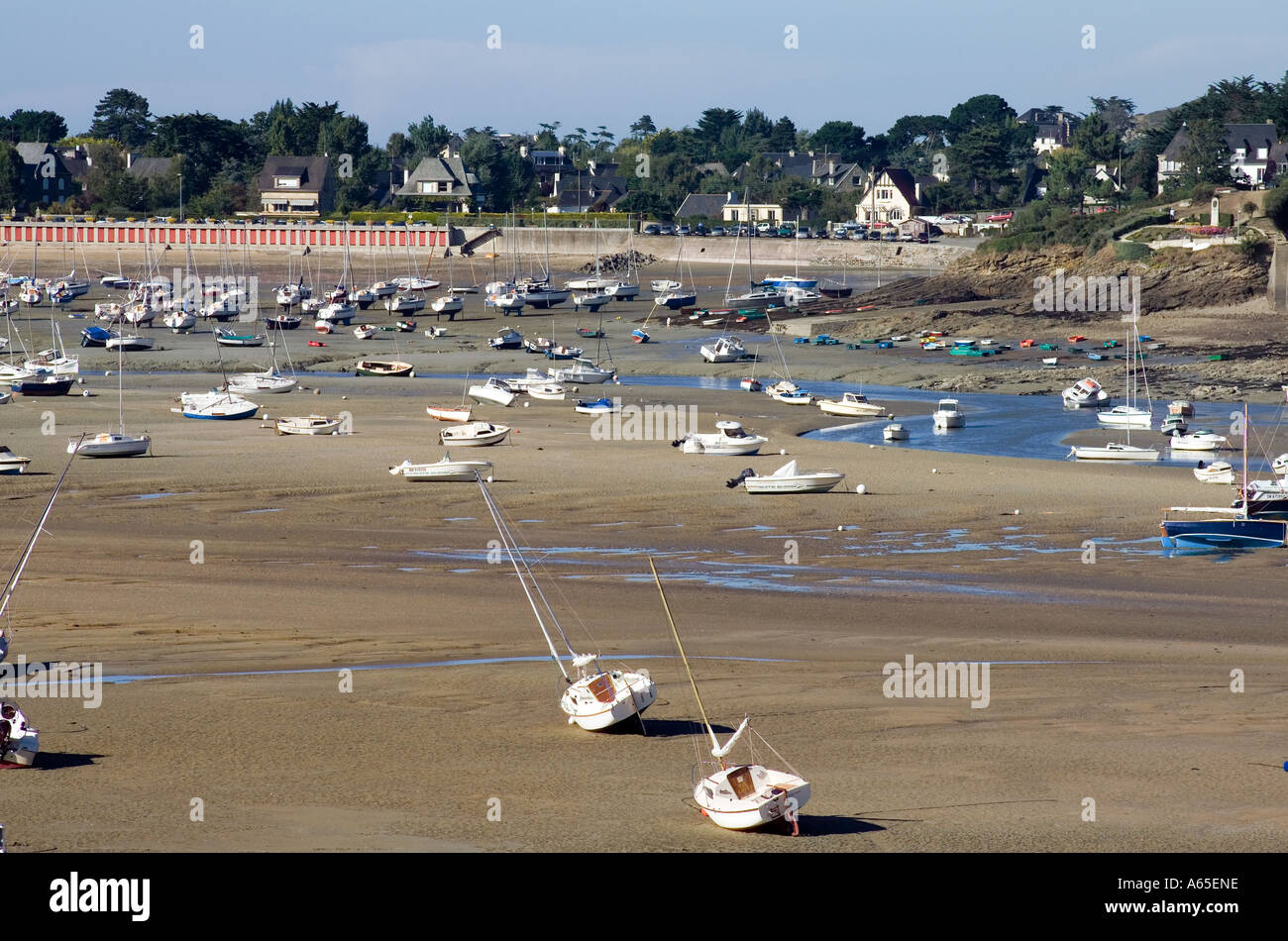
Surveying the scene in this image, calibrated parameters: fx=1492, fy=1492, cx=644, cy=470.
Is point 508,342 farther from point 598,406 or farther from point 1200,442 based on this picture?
point 1200,442

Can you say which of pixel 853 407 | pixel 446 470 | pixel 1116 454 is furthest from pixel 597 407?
pixel 1116 454

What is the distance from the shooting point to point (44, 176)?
166 metres

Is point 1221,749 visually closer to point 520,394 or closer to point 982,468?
point 982,468

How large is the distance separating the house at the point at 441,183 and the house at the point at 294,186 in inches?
322

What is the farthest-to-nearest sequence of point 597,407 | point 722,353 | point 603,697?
1. point 722,353
2. point 597,407
3. point 603,697

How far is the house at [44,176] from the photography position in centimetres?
16412

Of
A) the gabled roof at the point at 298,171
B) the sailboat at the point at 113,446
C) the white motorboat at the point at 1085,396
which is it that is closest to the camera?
the sailboat at the point at 113,446

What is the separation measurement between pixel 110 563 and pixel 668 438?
2127cm

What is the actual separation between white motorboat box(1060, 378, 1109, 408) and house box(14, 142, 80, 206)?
136 meters

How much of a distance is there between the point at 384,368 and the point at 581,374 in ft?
32.2

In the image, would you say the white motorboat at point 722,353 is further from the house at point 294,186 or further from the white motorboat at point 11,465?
the house at point 294,186

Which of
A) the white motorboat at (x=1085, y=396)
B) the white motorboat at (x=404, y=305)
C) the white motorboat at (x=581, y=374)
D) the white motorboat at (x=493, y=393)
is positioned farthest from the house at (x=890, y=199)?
the white motorboat at (x=493, y=393)

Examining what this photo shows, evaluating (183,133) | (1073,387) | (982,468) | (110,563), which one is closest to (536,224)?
(183,133)

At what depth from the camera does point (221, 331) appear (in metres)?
81.8
